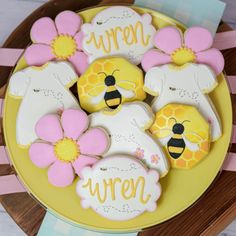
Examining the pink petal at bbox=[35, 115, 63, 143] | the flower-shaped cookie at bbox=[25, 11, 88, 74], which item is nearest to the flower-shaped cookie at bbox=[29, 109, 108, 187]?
the pink petal at bbox=[35, 115, 63, 143]

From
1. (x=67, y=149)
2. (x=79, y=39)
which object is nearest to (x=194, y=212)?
(x=67, y=149)

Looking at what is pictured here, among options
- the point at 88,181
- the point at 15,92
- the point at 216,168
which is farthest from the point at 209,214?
the point at 15,92

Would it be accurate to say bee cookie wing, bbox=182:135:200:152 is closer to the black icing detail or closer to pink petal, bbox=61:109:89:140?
the black icing detail

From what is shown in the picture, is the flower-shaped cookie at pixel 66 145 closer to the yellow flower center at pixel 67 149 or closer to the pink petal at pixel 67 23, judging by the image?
the yellow flower center at pixel 67 149

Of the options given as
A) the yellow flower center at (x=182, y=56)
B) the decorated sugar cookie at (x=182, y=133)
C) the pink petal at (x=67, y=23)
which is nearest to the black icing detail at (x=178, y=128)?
the decorated sugar cookie at (x=182, y=133)

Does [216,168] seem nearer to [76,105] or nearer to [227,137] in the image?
[227,137]

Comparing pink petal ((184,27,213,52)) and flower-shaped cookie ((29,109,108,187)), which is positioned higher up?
pink petal ((184,27,213,52))

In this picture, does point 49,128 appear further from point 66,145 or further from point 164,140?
point 164,140
